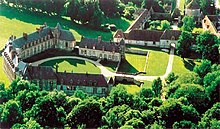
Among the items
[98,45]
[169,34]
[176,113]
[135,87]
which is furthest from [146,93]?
[169,34]

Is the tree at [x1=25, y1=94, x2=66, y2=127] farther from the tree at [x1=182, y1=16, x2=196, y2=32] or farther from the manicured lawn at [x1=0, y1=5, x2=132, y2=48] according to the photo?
the tree at [x1=182, y1=16, x2=196, y2=32]

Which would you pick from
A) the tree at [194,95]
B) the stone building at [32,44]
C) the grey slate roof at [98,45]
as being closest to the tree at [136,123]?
the tree at [194,95]

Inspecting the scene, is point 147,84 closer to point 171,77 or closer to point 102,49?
point 171,77

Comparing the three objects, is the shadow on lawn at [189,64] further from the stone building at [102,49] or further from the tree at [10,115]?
the tree at [10,115]

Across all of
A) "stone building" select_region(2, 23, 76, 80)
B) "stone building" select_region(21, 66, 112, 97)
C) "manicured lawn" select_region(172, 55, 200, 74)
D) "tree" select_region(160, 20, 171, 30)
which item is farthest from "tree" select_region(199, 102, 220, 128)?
"tree" select_region(160, 20, 171, 30)

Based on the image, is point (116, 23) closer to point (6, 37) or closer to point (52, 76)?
point (6, 37)

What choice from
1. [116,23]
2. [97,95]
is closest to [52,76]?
[97,95]
